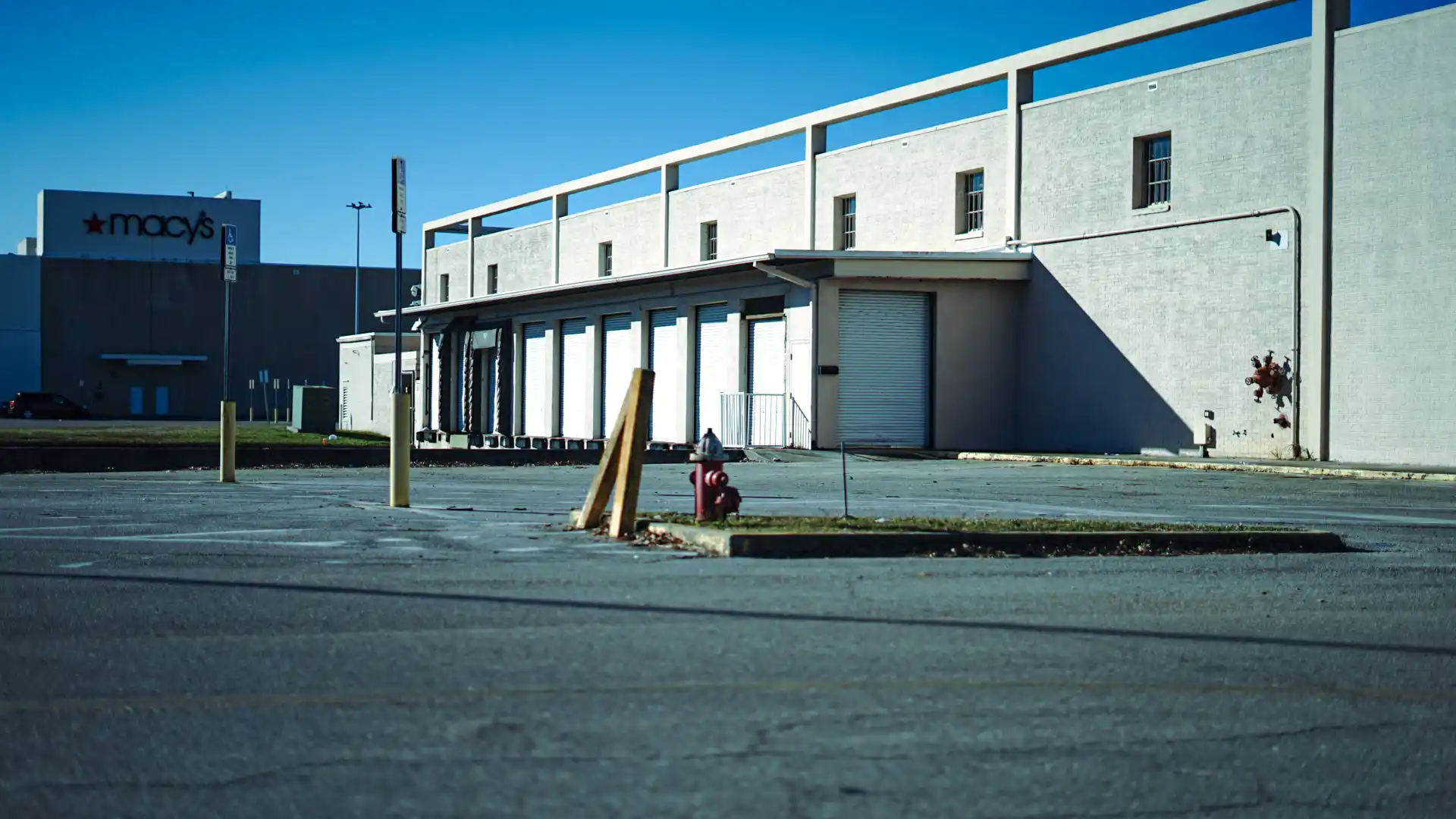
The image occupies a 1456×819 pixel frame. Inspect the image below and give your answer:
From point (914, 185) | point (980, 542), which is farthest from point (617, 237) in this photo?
point (980, 542)

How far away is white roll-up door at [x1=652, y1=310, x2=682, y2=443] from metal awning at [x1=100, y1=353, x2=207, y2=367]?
167ft

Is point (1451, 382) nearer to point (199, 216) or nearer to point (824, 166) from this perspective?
point (824, 166)

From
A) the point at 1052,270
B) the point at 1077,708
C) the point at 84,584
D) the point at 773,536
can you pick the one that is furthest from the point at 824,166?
the point at 1077,708

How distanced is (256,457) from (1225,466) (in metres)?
17.0

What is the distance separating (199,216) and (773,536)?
282 ft

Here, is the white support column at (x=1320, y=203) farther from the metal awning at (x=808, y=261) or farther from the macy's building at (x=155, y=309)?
the macy's building at (x=155, y=309)

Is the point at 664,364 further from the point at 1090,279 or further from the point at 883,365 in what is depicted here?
Result: the point at 1090,279

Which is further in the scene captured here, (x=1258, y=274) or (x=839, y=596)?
(x=1258, y=274)

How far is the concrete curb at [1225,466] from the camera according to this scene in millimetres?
23688

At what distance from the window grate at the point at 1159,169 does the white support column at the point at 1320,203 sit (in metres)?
3.65

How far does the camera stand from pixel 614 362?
139 feet

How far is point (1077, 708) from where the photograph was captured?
18.8ft

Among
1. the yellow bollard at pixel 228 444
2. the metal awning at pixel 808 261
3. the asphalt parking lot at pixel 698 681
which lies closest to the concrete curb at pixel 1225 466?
the metal awning at pixel 808 261

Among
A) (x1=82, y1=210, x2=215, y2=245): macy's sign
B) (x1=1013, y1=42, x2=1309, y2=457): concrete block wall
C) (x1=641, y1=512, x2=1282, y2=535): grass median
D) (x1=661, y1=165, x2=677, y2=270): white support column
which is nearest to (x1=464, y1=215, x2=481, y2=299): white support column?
(x1=661, y1=165, x2=677, y2=270): white support column
